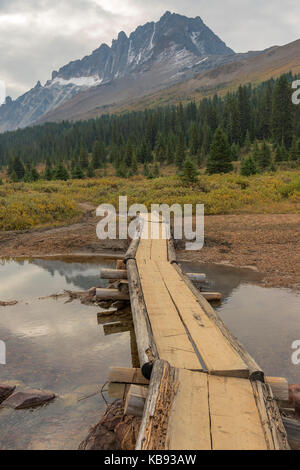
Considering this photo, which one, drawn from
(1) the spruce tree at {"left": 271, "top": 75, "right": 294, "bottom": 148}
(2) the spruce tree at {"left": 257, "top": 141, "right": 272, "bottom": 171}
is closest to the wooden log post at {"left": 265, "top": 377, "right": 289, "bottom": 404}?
(2) the spruce tree at {"left": 257, "top": 141, "right": 272, "bottom": 171}

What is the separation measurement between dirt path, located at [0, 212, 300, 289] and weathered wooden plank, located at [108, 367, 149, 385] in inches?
284

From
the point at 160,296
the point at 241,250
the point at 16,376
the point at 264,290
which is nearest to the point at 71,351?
the point at 16,376

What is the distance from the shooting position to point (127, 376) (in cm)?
493

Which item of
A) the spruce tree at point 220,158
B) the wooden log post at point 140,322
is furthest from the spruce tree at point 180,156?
the wooden log post at point 140,322

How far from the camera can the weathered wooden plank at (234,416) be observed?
3205 mm

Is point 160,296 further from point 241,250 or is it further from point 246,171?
point 246,171

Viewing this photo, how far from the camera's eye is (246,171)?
39094 millimetres

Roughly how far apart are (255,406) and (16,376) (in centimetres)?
429

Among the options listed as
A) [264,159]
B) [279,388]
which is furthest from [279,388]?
[264,159]

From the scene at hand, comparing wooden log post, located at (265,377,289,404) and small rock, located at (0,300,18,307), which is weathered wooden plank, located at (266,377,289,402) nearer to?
wooden log post, located at (265,377,289,404)

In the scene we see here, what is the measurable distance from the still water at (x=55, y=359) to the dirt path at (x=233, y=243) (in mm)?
5187

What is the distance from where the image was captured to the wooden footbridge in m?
3.24

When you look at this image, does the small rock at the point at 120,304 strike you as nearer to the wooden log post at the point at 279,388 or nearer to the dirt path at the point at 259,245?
the dirt path at the point at 259,245

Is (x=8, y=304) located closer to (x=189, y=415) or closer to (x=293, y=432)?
(x=189, y=415)
